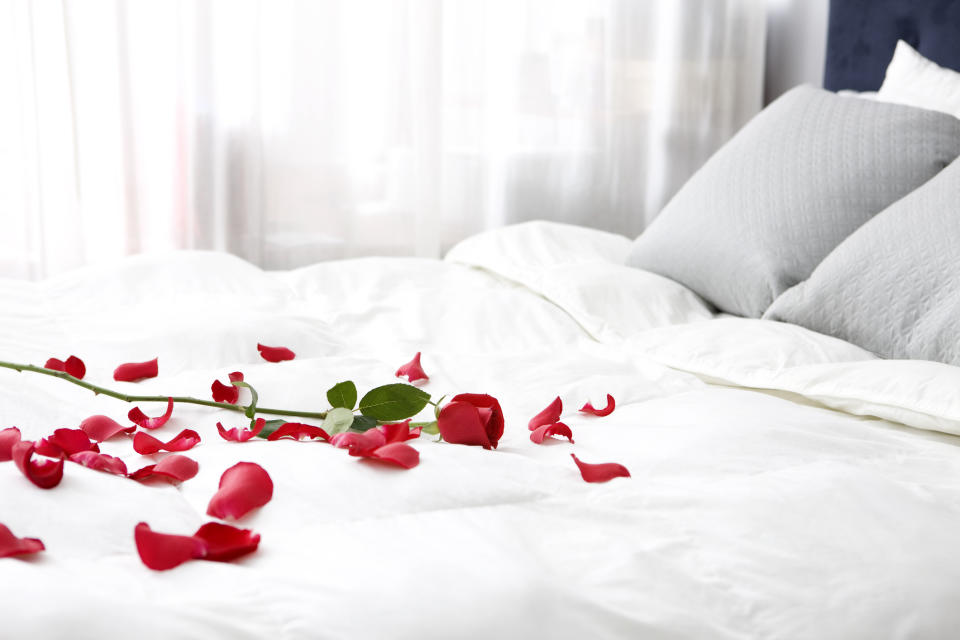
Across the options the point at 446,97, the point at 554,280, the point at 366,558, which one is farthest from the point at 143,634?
the point at 446,97

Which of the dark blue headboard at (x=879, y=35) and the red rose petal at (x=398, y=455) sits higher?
the dark blue headboard at (x=879, y=35)

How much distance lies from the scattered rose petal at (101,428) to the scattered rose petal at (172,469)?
0.43ft

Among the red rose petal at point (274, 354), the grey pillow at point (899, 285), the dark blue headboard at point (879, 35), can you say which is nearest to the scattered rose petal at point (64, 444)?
the red rose petal at point (274, 354)

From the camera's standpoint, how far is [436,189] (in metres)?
2.90

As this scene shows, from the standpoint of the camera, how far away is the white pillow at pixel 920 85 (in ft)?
5.62

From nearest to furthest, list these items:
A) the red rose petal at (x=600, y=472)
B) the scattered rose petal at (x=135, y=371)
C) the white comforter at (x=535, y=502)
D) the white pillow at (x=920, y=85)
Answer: the white comforter at (x=535, y=502), the red rose petal at (x=600, y=472), the scattered rose petal at (x=135, y=371), the white pillow at (x=920, y=85)

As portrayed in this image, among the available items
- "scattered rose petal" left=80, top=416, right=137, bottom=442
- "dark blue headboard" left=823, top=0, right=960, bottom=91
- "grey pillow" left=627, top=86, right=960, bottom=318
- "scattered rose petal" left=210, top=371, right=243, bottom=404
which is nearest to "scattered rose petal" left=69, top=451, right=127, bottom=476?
"scattered rose petal" left=80, top=416, right=137, bottom=442

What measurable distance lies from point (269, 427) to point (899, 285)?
2.72 feet

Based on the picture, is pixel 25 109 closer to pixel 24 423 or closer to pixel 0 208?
pixel 0 208

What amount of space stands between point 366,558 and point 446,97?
2.41m

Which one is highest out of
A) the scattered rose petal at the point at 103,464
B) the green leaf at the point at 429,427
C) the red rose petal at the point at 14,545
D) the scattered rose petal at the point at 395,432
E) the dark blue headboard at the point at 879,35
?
the dark blue headboard at the point at 879,35

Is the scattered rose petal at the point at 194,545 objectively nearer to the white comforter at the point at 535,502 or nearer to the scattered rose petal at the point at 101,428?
the white comforter at the point at 535,502

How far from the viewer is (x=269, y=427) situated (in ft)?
3.18

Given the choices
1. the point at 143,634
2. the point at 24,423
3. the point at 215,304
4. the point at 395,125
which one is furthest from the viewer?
the point at 395,125
